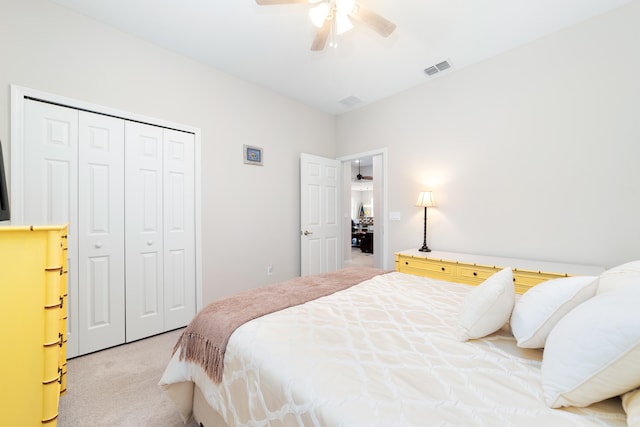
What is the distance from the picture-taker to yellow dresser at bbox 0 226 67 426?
38.1 inches

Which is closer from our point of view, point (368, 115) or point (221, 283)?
point (221, 283)

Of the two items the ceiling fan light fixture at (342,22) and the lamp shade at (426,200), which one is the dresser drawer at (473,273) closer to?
the lamp shade at (426,200)

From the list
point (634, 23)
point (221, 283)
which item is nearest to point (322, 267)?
point (221, 283)

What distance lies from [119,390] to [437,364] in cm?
212

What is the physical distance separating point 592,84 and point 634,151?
2.17 ft

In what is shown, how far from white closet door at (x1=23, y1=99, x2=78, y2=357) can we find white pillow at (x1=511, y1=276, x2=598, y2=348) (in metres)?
3.09

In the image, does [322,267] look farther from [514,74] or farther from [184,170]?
[514,74]

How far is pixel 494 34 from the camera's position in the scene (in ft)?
7.93

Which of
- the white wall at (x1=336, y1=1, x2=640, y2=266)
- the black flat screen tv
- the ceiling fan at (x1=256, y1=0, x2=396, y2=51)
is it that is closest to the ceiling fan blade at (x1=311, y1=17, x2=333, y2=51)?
the ceiling fan at (x1=256, y1=0, x2=396, y2=51)

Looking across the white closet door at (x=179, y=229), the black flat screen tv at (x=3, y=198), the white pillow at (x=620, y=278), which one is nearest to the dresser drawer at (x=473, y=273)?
the white pillow at (x=620, y=278)

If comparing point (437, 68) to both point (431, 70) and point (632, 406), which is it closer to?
point (431, 70)

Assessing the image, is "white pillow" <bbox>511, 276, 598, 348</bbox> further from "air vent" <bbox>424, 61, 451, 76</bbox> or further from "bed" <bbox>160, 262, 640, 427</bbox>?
"air vent" <bbox>424, 61, 451, 76</bbox>

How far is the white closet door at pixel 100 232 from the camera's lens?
222 centimetres

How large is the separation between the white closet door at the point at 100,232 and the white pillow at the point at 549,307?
2999 millimetres
